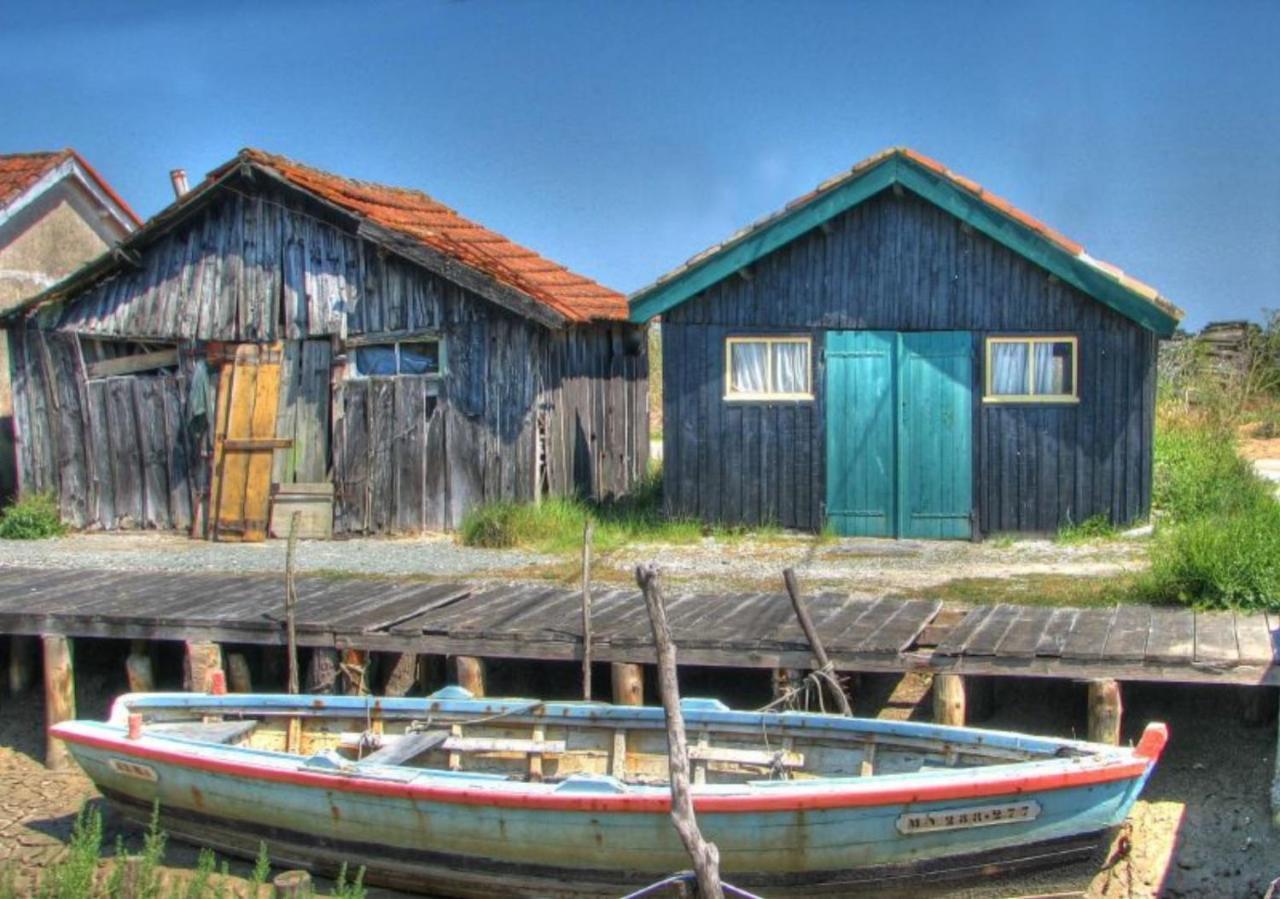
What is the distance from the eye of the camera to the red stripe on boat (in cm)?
832

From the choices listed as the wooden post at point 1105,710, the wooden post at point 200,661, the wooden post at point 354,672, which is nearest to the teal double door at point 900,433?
the wooden post at point 354,672

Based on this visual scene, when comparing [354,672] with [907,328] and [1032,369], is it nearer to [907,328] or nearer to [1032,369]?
[907,328]

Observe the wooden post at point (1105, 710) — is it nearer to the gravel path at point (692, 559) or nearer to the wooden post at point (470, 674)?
the gravel path at point (692, 559)

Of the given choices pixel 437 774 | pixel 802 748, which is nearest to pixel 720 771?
pixel 802 748

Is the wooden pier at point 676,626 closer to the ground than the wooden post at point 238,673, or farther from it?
farther from it

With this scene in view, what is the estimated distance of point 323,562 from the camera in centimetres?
1602

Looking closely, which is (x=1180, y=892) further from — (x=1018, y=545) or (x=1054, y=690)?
(x=1018, y=545)

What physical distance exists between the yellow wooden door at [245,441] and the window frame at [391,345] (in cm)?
94

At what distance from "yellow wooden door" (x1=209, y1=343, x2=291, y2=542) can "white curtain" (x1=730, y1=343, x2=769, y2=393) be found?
18.3ft

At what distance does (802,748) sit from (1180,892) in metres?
2.44

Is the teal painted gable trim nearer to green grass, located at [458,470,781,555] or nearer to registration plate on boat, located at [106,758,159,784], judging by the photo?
green grass, located at [458,470,781,555]

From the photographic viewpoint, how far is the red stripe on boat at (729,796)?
832cm

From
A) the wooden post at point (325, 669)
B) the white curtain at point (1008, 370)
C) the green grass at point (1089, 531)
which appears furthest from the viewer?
the white curtain at point (1008, 370)

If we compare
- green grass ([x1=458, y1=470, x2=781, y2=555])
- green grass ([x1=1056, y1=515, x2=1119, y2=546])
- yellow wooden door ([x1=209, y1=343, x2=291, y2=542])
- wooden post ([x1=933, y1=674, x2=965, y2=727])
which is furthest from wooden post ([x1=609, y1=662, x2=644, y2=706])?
yellow wooden door ([x1=209, y1=343, x2=291, y2=542])
